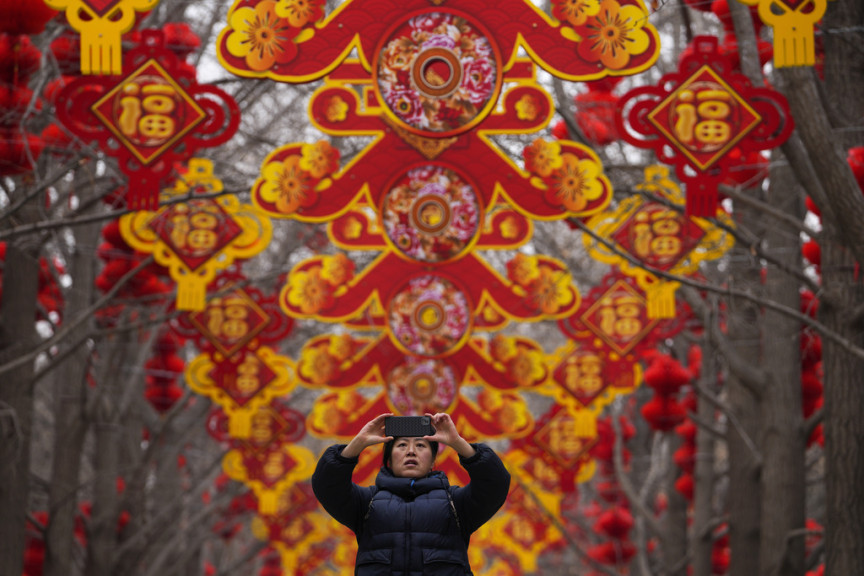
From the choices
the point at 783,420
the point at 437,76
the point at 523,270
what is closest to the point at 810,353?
the point at 783,420

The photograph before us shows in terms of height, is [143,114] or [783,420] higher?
A: [143,114]

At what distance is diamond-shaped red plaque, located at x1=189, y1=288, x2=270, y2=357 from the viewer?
1288 centimetres

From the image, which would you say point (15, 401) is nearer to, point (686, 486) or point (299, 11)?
point (299, 11)

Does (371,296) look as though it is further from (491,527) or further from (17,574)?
(491,527)

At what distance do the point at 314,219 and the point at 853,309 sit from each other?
413 cm

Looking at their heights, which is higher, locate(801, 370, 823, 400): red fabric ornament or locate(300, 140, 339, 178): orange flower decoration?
locate(300, 140, 339, 178): orange flower decoration

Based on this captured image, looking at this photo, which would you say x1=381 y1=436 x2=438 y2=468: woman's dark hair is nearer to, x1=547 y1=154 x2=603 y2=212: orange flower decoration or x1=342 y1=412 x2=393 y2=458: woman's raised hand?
x1=342 y1=412 x2=393 y2=458: woman's raised hand

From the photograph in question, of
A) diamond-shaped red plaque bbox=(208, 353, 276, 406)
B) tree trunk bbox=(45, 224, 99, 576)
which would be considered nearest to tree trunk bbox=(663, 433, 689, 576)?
diamond-shaped red plaque bbox=(208, 353, 276, 406)

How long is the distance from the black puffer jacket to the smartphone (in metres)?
0.22

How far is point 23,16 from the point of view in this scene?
830 cm

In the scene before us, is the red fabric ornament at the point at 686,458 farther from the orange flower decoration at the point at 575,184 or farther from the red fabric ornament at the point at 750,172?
the orange flower decoration at the point at 575,184

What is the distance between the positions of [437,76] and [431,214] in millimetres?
2173

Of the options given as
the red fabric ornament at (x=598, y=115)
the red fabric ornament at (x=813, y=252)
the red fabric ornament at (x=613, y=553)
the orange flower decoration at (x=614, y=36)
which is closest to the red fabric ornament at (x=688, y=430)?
the red fabric ornament at (x=613, y=553)

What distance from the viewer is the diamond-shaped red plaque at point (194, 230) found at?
10906 mm
